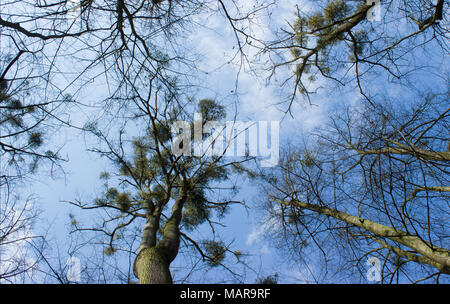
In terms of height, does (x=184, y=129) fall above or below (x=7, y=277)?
above

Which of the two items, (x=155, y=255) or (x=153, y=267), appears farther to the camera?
(x=155, y=255)

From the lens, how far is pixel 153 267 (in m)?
2.14

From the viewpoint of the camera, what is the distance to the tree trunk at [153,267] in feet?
6.59

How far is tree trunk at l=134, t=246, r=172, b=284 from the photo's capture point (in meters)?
2.01

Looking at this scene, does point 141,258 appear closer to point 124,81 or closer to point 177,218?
point 177,218

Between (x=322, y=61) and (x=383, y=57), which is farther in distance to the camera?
(x=322, y=61)

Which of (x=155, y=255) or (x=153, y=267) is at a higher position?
(x=155, y=255)

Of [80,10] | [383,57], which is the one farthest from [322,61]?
[80,10]

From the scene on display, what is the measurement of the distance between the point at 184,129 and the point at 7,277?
9.76ft
